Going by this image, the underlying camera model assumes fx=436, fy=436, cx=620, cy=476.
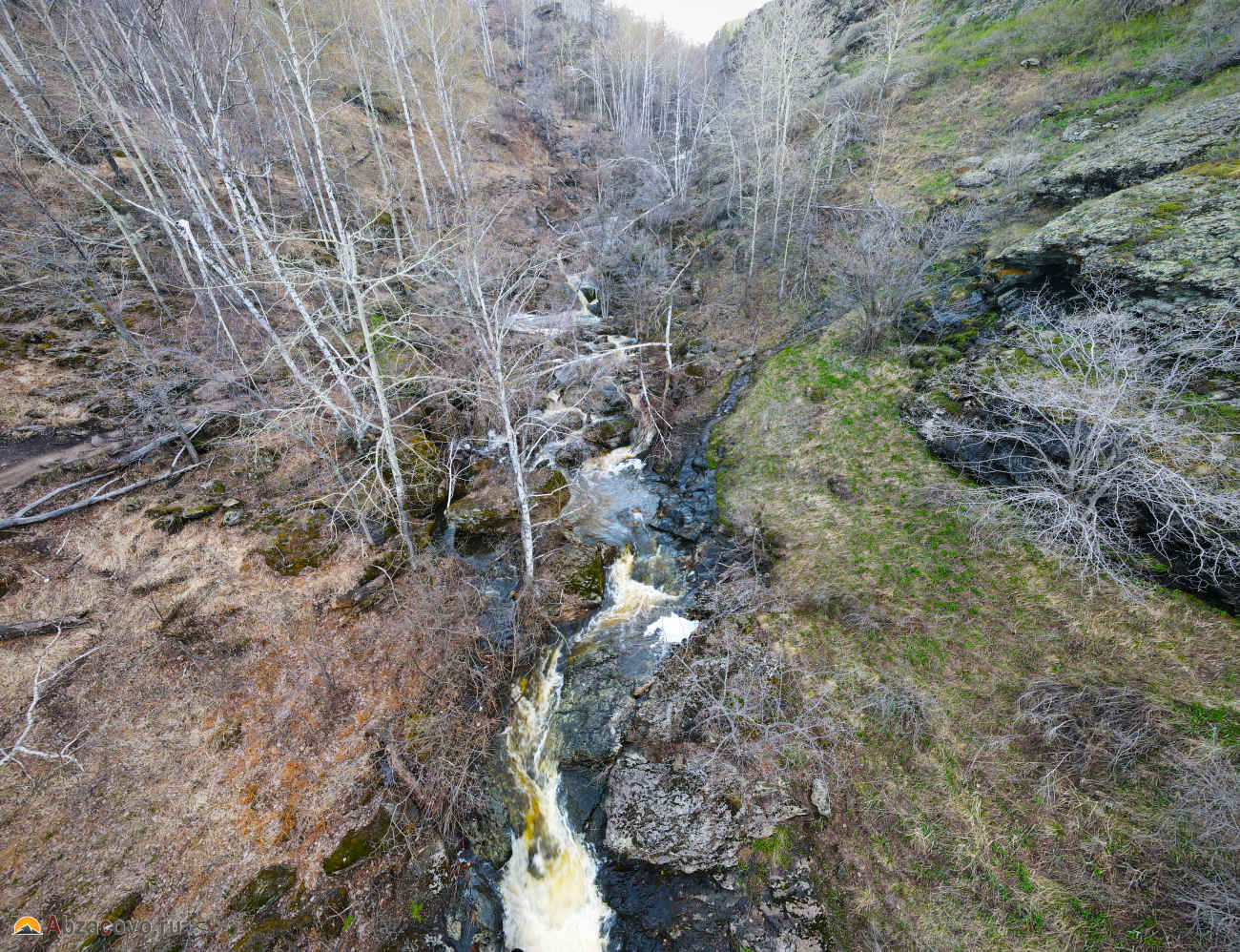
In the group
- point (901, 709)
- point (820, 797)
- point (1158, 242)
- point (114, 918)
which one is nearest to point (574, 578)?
point (820, 797)

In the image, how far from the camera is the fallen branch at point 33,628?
24.9 ft

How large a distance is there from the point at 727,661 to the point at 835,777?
2303 millimetres

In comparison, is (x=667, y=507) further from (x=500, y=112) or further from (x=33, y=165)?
(x=500, y=112)

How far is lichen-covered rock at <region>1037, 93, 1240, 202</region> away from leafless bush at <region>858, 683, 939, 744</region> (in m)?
13.6

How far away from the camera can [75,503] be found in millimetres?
9469

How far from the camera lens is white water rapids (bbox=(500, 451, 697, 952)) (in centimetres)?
644

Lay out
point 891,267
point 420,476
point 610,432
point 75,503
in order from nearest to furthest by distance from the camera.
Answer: point 75,503
point 420,476
point 891,267
point 610,432

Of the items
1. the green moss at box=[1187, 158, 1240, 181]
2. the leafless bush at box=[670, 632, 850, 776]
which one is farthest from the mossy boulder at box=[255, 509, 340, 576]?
the green moss at box=[1187, 158, 1240, 181]

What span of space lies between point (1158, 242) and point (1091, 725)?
31.1 ft

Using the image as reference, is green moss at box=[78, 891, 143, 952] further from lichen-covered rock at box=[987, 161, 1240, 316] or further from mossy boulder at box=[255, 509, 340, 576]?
lichen-covered rock at box=[987, 161, 1240, 316]

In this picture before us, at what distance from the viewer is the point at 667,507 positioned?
13047 mm

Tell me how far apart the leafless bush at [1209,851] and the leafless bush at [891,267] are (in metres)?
11.5

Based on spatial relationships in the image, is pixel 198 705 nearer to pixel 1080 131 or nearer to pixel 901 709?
pixel 901 709

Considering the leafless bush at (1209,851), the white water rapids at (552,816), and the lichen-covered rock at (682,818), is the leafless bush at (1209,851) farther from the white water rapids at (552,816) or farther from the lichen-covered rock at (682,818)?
the white water rapids at (552,816)
